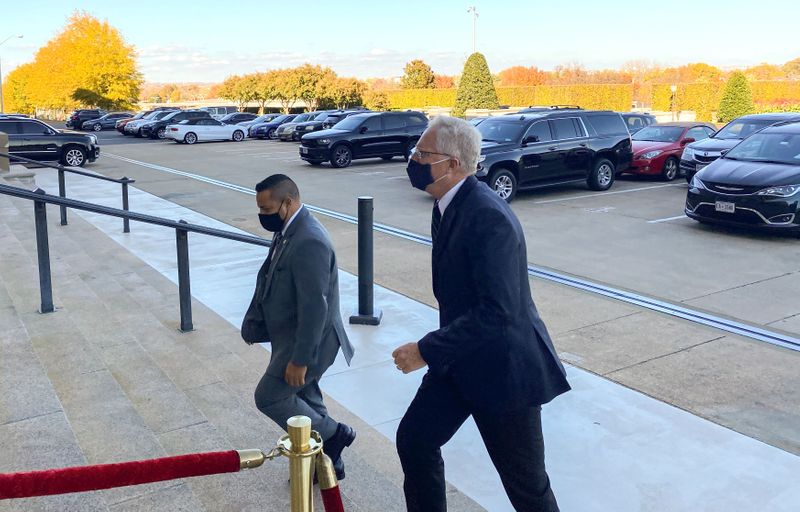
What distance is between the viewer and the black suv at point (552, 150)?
49.0 feet

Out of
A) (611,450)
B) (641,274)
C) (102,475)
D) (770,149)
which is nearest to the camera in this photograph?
(102,475)

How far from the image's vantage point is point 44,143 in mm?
23562

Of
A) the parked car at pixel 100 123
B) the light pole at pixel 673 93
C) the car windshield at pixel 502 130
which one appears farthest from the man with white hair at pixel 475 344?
the parked car at pixel 100 123

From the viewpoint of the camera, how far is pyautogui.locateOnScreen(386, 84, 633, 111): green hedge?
48344 mm

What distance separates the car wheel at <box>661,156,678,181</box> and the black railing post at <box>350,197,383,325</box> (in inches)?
530

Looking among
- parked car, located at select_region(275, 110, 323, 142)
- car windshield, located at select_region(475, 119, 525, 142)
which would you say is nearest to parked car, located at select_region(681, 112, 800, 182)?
car windshield, located at select_region(475, 119, 525, 142)

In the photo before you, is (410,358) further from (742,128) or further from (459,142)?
(742,128)

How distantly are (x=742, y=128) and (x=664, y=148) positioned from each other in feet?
6.10

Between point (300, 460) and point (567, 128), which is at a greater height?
point (567, 128)

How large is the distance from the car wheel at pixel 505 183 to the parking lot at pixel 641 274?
1.13ft

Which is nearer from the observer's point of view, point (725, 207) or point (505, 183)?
point (725, 207)

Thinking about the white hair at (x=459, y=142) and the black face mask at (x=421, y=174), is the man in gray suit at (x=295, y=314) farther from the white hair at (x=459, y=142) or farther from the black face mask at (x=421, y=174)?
the white hair at (x=459, y=142)

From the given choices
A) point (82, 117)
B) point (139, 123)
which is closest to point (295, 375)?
point (139, 123)

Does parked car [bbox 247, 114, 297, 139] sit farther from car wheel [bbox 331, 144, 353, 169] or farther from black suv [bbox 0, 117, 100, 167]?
car wheel [bbox 331, 144, 353, 169]
